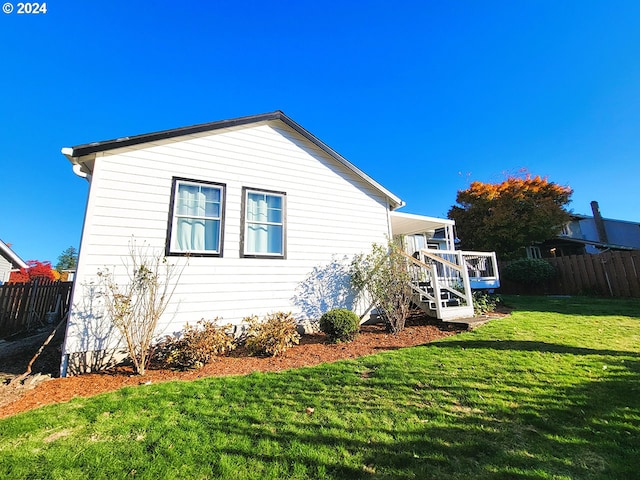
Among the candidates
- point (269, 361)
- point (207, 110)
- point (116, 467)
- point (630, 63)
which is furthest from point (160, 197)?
point (630, 63)

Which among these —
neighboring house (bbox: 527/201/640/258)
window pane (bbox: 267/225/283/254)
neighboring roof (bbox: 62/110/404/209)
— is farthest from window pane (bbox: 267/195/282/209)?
neighboring house (bbox: 527/201/640/258)

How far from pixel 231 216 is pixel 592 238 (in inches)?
1347

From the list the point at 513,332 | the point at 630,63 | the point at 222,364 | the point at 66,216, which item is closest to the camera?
the point at 222,364

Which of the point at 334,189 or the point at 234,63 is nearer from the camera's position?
the point at 334,189

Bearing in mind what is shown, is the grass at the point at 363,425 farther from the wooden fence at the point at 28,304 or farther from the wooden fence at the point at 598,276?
the wooden fence at the point at 598,276

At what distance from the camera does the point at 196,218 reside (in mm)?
6383

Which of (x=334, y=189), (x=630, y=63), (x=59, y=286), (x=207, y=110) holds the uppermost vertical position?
(x=207, y=110)

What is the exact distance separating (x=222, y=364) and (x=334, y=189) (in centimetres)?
566

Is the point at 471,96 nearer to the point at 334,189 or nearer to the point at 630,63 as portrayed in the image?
the point at 630,63

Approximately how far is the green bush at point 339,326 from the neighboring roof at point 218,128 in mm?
A: 4613

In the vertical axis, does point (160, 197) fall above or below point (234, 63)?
Result: below

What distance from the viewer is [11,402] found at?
12.4 feet

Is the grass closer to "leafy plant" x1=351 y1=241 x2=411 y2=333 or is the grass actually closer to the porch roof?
"leafy plant" x1=351 y1=241 x2=411 y2=333

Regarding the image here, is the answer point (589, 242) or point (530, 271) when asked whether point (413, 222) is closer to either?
point (530, 271)
